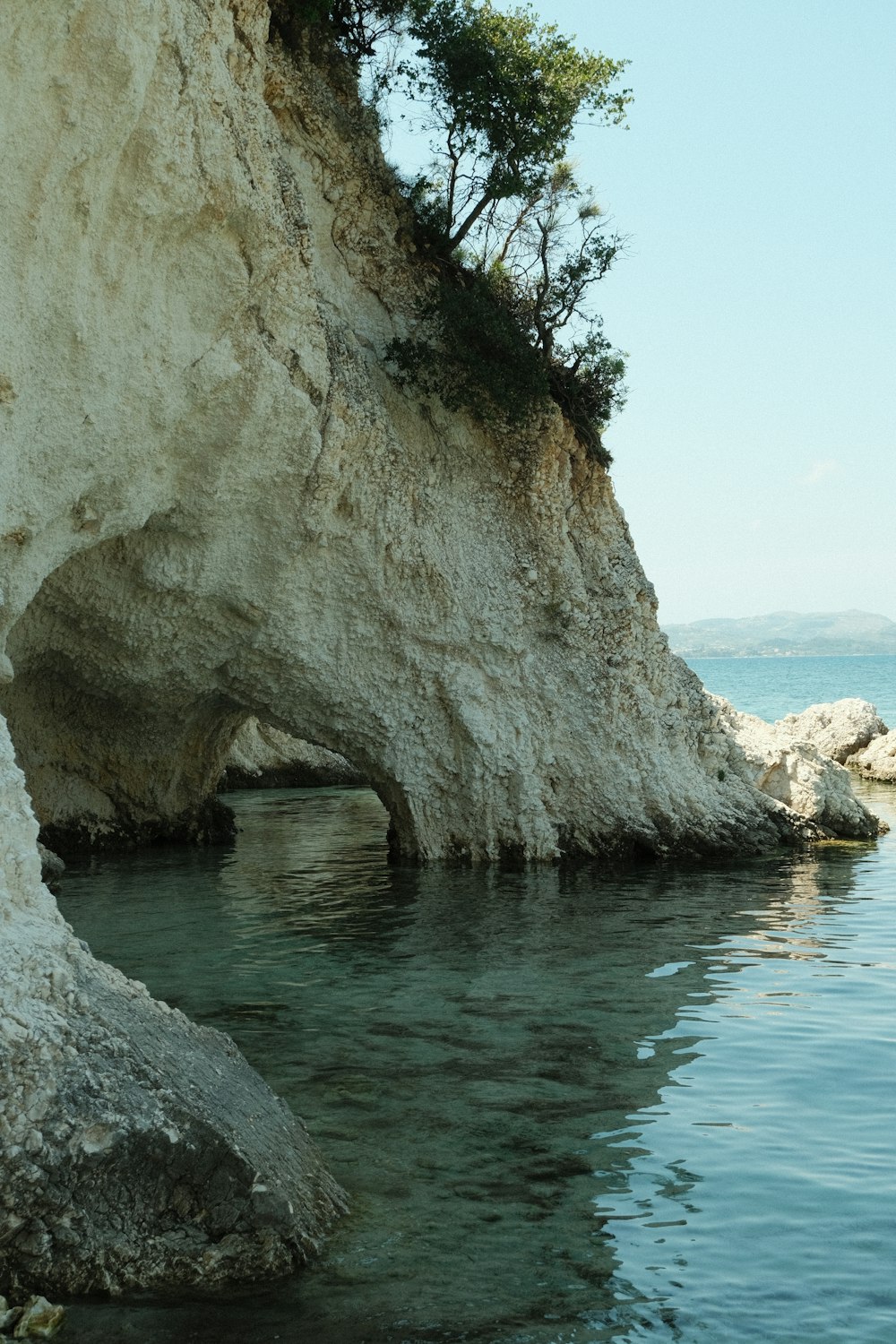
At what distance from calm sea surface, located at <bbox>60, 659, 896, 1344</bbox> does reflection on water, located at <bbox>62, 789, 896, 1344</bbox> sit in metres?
0.02

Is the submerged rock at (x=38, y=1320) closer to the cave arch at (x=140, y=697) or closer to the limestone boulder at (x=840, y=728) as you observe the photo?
the cave arch at (x=140, y=697)

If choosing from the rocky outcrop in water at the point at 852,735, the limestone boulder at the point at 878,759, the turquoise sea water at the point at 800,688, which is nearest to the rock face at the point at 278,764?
the rocky outcrop in water at the point at 852,735

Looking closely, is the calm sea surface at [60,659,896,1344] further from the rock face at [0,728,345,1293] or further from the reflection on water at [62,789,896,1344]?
the rock face at [0,728,345,1293]

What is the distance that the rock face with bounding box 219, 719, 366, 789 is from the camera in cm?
3166

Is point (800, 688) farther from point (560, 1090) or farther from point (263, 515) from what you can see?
point (560, 1090)

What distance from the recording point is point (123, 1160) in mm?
5938

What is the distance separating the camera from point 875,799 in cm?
2816

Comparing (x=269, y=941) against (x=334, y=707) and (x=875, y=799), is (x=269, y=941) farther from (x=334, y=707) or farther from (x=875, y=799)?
(x=875, y=799)

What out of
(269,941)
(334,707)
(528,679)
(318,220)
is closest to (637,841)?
(528,679)

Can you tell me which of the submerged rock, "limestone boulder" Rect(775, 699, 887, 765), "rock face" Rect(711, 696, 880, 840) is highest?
"limestone boulder" Rect(775, 699, 887, 765)

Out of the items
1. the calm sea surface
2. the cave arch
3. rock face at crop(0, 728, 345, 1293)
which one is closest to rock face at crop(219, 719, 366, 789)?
the cave arch

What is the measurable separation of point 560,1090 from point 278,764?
79.0ft

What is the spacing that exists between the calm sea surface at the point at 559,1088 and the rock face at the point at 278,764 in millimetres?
14093

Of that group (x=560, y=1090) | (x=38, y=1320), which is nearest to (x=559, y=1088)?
(x=560, y=1090)
